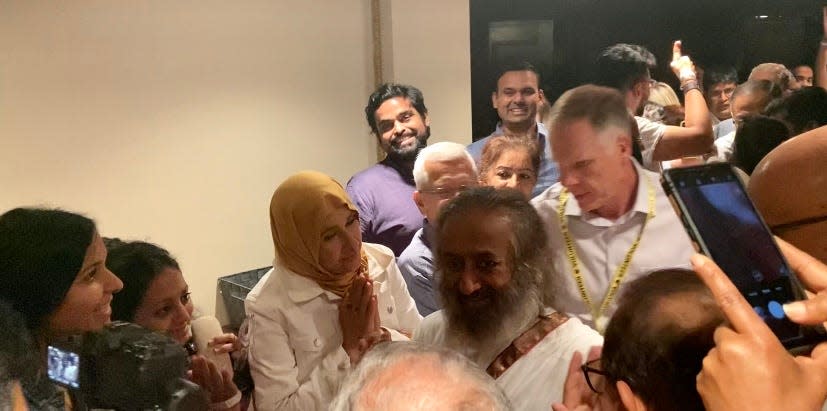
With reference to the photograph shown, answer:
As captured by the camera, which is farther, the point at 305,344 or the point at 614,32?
the point at 614,32

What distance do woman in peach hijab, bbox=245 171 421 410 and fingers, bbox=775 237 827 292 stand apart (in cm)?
100

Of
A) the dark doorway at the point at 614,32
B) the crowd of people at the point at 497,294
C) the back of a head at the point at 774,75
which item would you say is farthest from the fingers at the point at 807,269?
the back of a head at the point at 774,75

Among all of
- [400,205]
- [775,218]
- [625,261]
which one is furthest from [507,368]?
[400,205]

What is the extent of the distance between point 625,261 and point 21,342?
3.71ft

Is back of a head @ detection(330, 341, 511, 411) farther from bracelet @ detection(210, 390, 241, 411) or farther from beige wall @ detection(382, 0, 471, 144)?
beige wall @ detection(382, 0, 471, 144)

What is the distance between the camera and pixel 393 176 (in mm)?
2910

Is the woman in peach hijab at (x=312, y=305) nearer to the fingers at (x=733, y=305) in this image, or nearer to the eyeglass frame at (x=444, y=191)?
the eyeglass frame at (x=444, y=191)

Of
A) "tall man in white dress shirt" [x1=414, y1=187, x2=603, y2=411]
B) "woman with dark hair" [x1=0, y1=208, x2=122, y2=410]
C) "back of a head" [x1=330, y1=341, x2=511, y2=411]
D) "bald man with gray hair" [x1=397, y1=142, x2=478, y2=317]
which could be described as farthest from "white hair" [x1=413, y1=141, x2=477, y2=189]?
"back of a head" [x1=330, y1=341, x2=511, y2=411]

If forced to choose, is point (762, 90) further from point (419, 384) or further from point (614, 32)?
point (419, 384)

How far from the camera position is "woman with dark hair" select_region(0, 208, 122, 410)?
4.37 feet

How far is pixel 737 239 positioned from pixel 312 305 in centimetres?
117

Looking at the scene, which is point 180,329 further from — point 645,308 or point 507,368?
point 645,308

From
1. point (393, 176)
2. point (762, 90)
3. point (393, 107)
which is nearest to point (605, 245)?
point (393, 176)

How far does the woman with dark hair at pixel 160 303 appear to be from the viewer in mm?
1627
